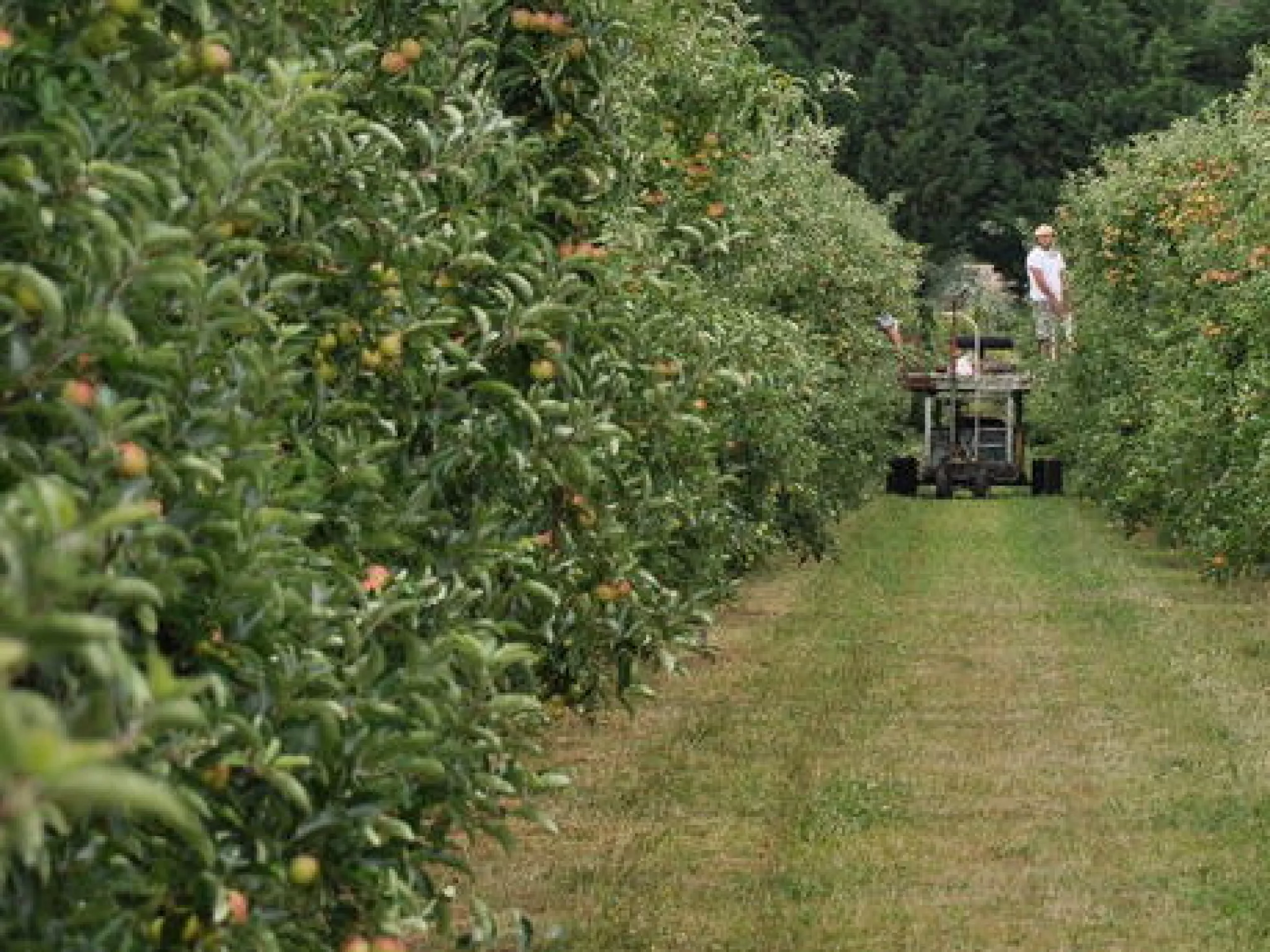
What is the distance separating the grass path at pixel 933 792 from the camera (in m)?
8.34

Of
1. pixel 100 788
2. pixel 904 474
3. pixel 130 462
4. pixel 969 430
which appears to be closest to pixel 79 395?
pixel 130 462

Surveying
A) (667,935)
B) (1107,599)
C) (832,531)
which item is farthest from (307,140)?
(832,531)

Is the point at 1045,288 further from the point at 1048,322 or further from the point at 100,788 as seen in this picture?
the point at 100,788

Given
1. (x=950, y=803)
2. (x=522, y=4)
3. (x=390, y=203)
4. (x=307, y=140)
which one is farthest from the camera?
(x=950, y=803)

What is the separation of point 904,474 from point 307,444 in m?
→ 27.4

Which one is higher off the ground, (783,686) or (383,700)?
(383,700)

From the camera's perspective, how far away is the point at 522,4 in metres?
8.08

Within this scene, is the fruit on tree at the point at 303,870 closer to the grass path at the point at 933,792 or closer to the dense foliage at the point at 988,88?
the grass path at the point at 933,792

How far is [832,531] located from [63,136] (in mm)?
22573

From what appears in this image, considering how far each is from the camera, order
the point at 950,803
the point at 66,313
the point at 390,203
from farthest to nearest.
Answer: the point at 950,803
the point at 390,203
the point at 66,313

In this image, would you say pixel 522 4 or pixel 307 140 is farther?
pixel 522 4

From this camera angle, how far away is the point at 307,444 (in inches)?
219

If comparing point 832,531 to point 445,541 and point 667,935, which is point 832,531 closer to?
point 667,935

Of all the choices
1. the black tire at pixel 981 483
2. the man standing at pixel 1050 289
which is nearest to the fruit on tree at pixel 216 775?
the man standing at pixel 1050 289
